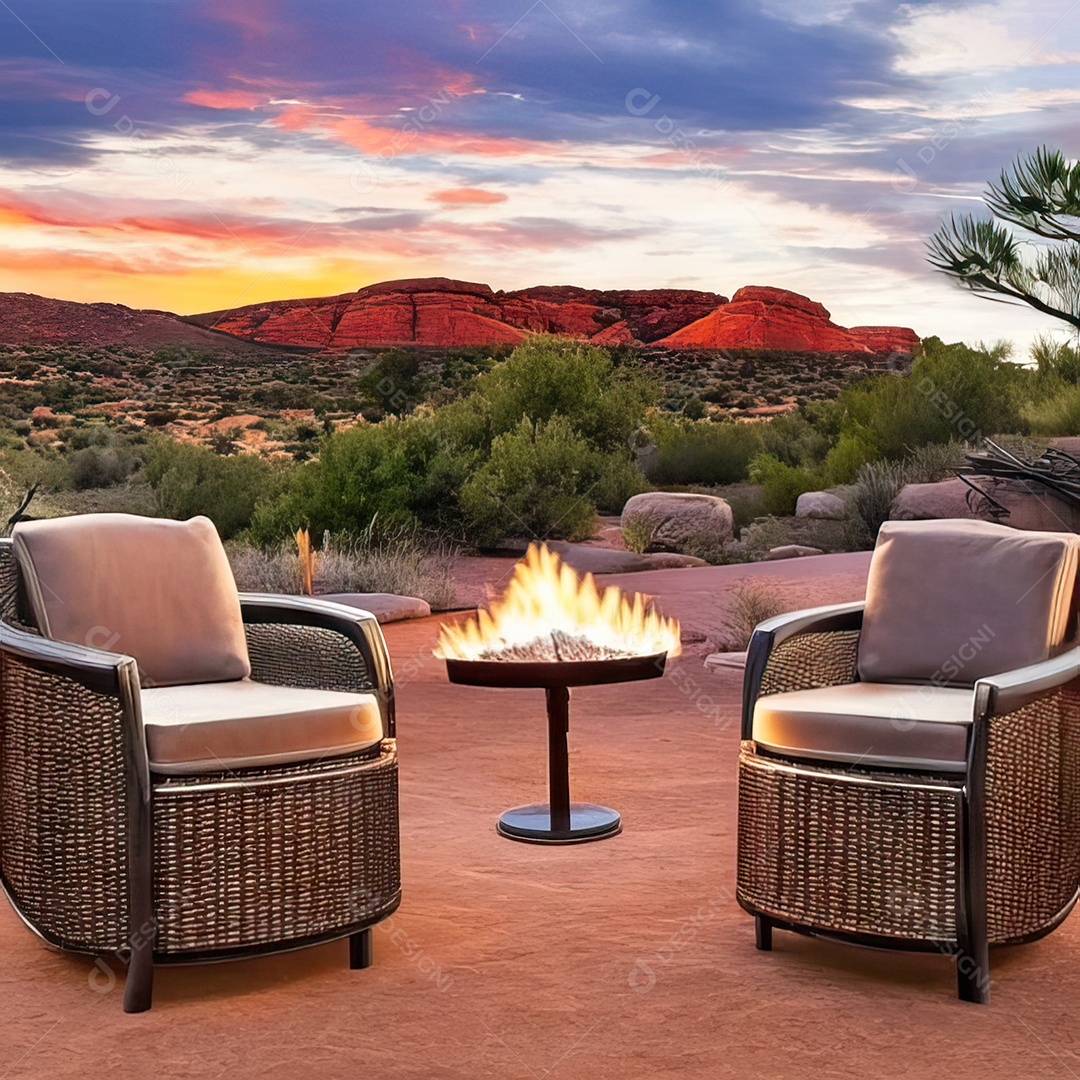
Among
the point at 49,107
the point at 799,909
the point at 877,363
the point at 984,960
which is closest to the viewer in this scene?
the point at 984,960

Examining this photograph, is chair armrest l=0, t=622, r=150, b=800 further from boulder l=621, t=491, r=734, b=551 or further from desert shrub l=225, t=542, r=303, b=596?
→ boulder l=621, t=491, r=734, b=551

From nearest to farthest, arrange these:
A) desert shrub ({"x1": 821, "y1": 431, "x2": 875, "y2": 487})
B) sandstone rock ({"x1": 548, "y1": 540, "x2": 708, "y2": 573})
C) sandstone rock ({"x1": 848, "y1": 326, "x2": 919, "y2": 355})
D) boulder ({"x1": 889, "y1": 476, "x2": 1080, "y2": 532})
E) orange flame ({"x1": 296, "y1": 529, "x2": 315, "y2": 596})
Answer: boulder ({"x1": 889, "y1": 476, "x2": 1080, "y2": 532}), orange flame ({"x1": 296, "y1": 529, "x2": 315, "y2": 596}), sandstone rock ({"x1": 548, "y1": 540, "x2": 708, "y2": 573}), desert shrub ({"x1": 821, "y1": 431, "x2": 875, "y2": 487}), sandstone rock ({"x1": 848, "y1": 326, "x2": 919, "y2": 355})

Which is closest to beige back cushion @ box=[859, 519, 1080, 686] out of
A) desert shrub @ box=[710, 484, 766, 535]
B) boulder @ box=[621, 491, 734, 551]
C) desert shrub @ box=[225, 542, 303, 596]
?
desert shrub @ box=[225, 542, 303, 596]

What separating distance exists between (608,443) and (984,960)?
11.9 meters

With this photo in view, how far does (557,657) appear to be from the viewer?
3342 millimetres

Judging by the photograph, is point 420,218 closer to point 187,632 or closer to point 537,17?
point 537,17

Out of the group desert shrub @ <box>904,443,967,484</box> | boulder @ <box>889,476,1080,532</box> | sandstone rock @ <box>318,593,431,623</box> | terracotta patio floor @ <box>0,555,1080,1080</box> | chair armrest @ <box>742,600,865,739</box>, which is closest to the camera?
terracotta patio floor @ <box>0,555,1080,1080</box>

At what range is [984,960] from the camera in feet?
7.64

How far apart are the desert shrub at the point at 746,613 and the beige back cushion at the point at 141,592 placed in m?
3.84

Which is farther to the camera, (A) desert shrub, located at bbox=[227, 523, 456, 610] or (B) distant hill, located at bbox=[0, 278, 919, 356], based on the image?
(B) distant hill, located at bbox=[0, 278, 919, 356]

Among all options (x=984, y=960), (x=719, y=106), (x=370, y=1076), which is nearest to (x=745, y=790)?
(x=984, y=960)

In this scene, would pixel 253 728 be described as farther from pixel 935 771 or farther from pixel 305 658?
pixel 935 771

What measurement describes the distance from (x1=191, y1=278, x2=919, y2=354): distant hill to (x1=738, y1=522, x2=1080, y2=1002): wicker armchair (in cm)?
1400

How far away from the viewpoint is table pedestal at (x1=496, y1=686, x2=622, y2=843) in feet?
11.0
